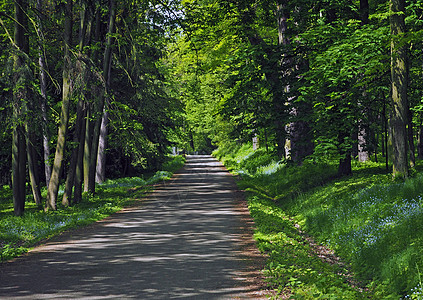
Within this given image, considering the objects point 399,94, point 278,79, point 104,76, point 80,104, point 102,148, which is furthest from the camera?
point 102,148

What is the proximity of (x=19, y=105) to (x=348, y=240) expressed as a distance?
34.2 feet

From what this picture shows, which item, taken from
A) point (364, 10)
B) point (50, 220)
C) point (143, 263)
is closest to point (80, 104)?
point (50, 220)

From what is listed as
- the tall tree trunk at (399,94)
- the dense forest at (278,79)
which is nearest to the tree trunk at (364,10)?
the dense forest at (278,79)

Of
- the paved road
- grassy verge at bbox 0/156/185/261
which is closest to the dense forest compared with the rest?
grassy verge at bbox 0/156/185/261

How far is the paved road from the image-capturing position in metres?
6.65

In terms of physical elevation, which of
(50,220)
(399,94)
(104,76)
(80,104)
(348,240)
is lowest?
(348,240)

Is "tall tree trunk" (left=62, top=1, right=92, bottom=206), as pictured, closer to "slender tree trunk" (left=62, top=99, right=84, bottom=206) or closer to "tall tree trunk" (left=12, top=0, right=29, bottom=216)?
"slender tree trunk" (left=62, top=99, right=84, bottom=206)

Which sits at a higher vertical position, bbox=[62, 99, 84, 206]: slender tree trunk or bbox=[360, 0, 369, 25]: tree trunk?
bbox=[360, 0, 369, 25]: tree trunk

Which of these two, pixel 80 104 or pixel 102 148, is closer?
pixel 80 104

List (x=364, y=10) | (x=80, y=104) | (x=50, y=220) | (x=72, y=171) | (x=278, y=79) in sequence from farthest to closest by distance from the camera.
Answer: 1. (x=80, y=104)
2. (x=72, y=171)
3. (x=278, y=79)
4. (x=364, y=10)
5. (x=50, y=220)

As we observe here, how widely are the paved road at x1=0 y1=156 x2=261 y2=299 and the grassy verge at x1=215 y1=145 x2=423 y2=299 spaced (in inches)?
25.0

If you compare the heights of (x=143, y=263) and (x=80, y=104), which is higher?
(x=80, y=104)

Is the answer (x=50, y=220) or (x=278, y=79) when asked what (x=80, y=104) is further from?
(x=278, y=79)

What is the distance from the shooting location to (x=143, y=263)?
8367 mm
